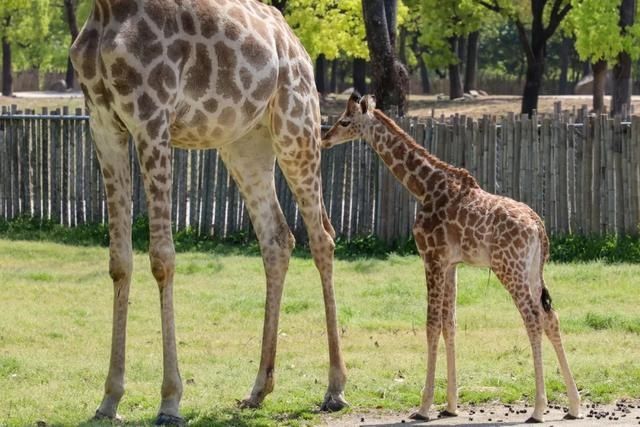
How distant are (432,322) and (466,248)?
532 millimetres

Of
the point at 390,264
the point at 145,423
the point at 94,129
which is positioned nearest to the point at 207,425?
the point at 145,423

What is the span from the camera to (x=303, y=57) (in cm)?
876

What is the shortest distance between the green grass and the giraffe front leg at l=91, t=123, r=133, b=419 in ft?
0.88

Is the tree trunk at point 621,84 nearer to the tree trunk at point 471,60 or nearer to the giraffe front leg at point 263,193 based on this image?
the tree trunk at point 471,60

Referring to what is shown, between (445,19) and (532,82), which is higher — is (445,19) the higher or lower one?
the higher one

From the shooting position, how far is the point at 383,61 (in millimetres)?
18500

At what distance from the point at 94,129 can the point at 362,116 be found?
194cm

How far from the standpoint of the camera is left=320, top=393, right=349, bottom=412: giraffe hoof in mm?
8242

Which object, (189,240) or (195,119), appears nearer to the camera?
(195,119)

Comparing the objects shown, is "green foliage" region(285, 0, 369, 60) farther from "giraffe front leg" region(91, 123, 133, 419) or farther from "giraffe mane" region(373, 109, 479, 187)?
"giraffe front leg" region(91, 123, 133, 419)

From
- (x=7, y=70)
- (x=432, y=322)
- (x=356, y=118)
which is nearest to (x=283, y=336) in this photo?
(x=356, y=118)

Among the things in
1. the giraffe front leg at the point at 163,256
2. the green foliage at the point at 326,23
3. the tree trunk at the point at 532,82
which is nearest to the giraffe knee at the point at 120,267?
the giraffe front leg at the point at 163,256

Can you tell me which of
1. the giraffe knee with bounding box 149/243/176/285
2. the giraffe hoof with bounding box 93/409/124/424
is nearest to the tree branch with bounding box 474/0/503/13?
the giraffe knee with bounding box 149/243/176/285

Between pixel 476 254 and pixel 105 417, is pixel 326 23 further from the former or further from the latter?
pixel 105 417
